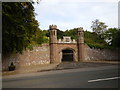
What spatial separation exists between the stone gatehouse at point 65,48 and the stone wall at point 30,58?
123 centimetres

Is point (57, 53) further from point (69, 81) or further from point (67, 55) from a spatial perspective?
point (69, 81)

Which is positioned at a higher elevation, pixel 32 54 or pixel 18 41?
pixel 18 41

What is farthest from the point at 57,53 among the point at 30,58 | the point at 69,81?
the point at 69,81

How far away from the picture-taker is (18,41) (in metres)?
17.3

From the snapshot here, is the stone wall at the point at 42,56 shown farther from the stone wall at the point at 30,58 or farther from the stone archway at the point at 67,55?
the stone archway at the point at 67,55

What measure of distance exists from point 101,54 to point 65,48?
9814mm

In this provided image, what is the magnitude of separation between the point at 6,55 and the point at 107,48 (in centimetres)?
2396

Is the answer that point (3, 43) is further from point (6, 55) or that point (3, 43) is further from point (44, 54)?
point (44, 54)

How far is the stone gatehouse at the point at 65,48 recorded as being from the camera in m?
27.8

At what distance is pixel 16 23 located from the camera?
15.8m

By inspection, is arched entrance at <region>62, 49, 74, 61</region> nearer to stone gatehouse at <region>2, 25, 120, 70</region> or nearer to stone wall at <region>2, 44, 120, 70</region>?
stone gatehouse at <region>2, 25, 120, 70</region>

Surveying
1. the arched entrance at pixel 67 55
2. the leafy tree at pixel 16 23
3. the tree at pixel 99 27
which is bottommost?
the arched entrance at pixel 67 55

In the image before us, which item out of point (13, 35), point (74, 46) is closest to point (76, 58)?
point (74, 46)

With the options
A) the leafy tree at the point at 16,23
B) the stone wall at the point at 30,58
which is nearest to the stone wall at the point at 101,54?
the stone wall at the point at 30,58
